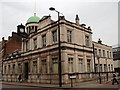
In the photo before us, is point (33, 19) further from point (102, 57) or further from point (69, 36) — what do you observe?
point (69, 36)

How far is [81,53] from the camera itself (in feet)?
102

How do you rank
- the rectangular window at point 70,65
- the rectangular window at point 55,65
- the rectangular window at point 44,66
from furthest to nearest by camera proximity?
the rectangular window at point 44,66 < the rectangular window at point 55,65 < the rectangular window at point 70,65

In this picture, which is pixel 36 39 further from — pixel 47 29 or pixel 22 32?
pixel 22 32

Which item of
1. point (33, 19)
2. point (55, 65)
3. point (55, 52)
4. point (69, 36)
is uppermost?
point (33, 19)

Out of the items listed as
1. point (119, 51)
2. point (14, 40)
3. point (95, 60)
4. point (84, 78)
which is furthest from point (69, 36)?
point (119, 51)

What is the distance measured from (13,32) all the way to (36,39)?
1028 inches

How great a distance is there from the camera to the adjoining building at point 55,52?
92.5 ft

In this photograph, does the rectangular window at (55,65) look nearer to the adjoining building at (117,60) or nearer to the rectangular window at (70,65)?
the rectangular window at (70,65)

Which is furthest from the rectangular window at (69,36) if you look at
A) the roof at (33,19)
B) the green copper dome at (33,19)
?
the green copper dome at (33,19)

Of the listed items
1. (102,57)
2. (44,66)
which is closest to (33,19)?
(102,57)

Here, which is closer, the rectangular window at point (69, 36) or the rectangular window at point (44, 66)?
the rectangular window at point (69, 36)

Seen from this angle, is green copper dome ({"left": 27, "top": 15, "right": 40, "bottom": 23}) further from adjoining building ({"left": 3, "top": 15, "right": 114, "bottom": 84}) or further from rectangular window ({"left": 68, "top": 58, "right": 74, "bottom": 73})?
rectangular window ({"left": 68, "top": 58, "right": 74, "bottom": 73})

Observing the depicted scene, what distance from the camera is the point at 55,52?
2881 cm

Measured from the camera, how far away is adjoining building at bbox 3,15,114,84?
28.2m
